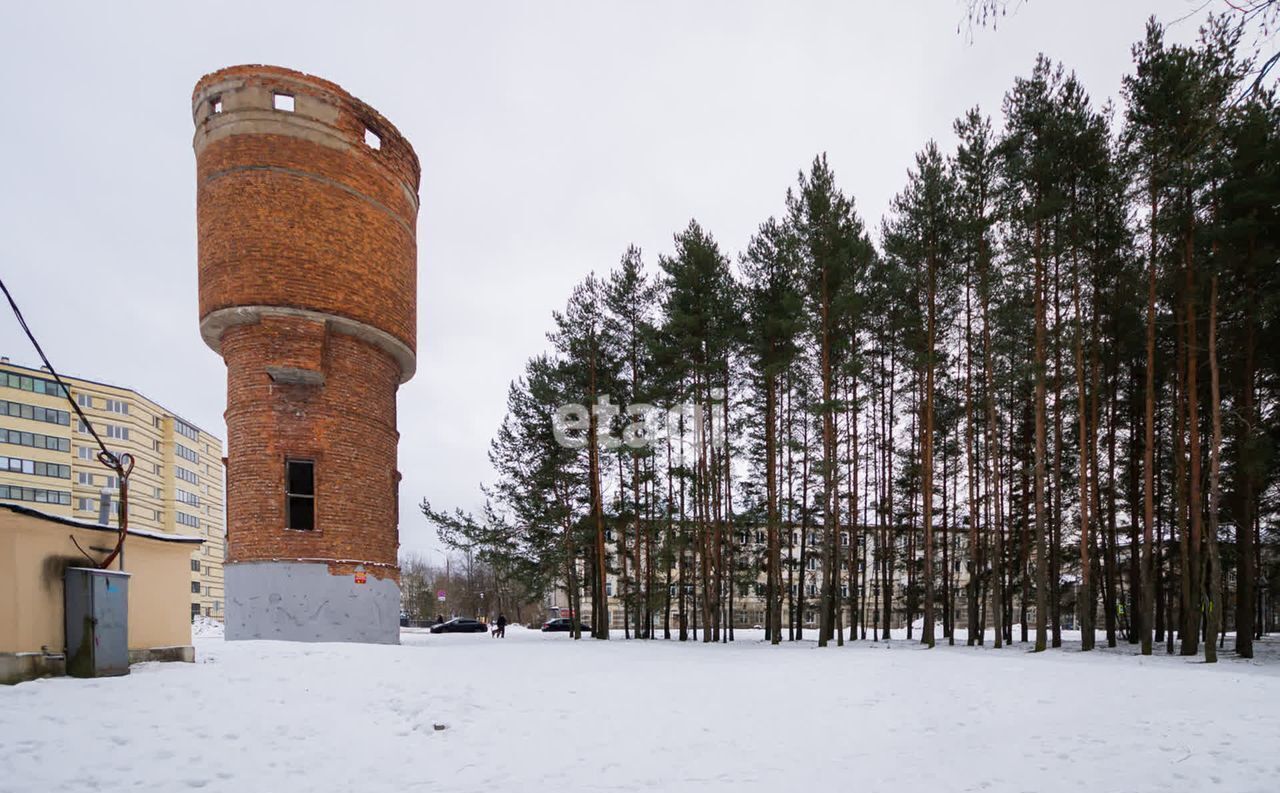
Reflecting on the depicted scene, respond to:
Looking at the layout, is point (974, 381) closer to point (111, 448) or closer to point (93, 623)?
point (93, 623)

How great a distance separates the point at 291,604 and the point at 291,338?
20.1 ft

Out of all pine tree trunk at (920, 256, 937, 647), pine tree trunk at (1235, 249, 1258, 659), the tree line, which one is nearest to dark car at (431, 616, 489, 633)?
the tree line

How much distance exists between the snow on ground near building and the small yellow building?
44 cm

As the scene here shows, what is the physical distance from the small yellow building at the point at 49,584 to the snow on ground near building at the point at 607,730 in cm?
44

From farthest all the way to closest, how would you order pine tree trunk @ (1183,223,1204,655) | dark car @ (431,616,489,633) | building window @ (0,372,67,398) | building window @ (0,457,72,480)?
1. building window @ (0,372,67,398)
2. building window @ (0,457,72,480)
3. dark car @ (431,616,489,633)
4. pine tree trunk @ (1183,223,1204,655)

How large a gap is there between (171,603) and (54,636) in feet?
7.46

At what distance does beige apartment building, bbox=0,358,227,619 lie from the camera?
59438 mm

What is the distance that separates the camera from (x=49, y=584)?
8.09 m

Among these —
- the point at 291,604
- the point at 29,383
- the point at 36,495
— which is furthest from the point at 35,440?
the point at 291,604

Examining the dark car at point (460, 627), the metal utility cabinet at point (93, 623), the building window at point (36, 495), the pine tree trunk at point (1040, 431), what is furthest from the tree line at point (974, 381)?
the building window at point (36, 495)

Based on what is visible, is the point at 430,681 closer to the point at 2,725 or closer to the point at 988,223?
the point at 2,725

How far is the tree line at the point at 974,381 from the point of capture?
1698cm

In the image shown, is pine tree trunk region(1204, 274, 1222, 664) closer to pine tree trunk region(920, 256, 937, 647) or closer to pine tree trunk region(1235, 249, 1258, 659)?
pine tree trunk region(1235, 249, 1258, 659)

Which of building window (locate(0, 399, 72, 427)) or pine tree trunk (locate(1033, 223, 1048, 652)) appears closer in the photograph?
pine tree trunk (locate(1033, 223, 1048, 652))
